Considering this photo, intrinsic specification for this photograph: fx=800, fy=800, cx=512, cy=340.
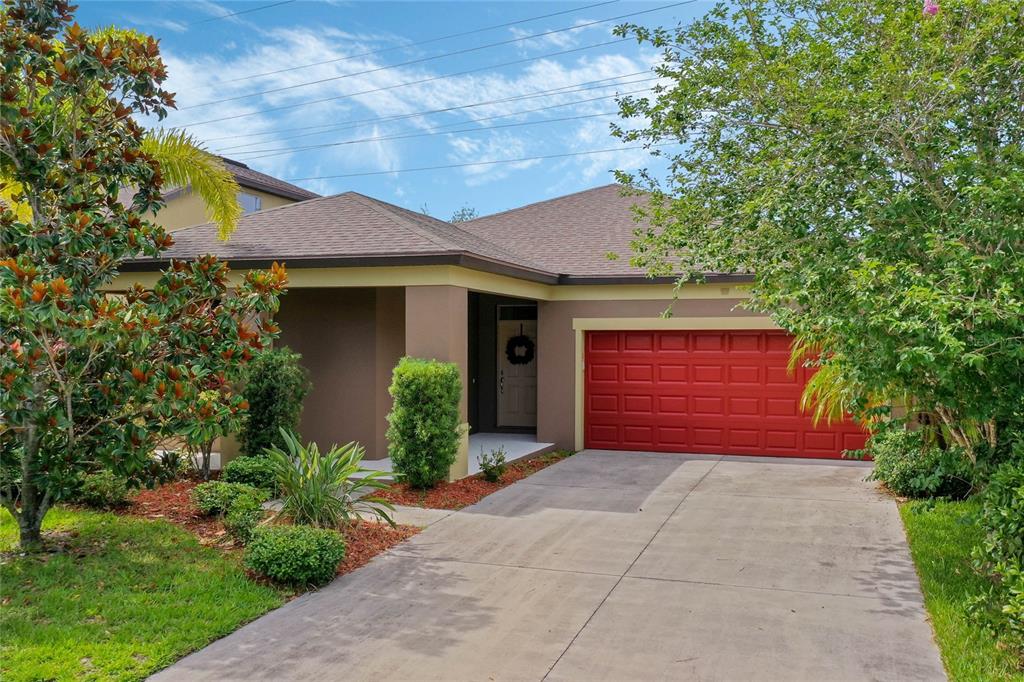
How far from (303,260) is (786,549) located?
286 inches

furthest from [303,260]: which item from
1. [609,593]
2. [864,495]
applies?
[864,495]

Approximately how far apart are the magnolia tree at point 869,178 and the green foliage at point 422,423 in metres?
3.24

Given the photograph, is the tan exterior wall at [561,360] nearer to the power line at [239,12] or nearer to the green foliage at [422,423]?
the green foliage at [422,423]

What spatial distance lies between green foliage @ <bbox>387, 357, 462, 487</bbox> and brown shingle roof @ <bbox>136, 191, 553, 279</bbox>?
1581 mm

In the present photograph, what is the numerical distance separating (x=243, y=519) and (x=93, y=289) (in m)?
2.50

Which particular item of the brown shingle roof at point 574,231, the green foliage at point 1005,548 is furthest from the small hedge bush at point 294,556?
the brown shingle roof at point 574,231

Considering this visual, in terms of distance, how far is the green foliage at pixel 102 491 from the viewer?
8.63 metres

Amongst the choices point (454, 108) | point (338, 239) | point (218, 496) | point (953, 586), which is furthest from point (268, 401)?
point (454, 108)

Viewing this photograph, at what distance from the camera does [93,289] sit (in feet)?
23.5

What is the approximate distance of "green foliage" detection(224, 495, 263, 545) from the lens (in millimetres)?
7488

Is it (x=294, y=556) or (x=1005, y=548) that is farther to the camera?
(x=294, y=556)

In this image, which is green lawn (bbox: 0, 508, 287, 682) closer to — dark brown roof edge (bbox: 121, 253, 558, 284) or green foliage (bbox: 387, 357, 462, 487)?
green foliage (bbox: 387, 357, 462, 487)

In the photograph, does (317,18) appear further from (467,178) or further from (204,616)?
(467,178)

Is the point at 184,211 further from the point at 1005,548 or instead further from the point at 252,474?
the point at 1005,548
